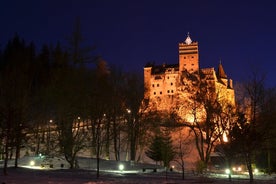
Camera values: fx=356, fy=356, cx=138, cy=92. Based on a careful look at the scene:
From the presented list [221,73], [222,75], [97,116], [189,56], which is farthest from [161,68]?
[97,116]

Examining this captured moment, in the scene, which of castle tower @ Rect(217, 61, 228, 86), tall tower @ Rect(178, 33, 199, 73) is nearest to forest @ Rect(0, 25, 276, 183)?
castle tower @ Rect(217, 61, 228, 86)

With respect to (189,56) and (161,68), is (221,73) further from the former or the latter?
(161,68)

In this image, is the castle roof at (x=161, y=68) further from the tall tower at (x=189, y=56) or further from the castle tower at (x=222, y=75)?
the castle tower at (x=222, y=75)

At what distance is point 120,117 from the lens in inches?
1596

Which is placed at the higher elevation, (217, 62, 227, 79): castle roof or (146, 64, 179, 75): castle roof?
(146, 64, 179, 75): castle roof

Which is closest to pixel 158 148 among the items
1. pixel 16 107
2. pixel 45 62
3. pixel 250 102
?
pixel 250 102

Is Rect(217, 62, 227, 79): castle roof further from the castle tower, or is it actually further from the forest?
the forest

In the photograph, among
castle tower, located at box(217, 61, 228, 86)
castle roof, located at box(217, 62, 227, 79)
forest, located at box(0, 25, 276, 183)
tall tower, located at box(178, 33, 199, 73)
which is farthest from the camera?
tall tower, located at box(178, 33, 199, 73)

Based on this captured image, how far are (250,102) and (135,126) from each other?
12.6 metres

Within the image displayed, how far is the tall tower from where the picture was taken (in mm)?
105812

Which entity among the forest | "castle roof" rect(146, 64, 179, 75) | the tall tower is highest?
the tall tower

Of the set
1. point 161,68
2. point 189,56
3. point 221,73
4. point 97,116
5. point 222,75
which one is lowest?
point 97,116

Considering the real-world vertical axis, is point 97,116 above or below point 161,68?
below

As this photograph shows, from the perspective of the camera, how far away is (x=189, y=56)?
107250 mm
